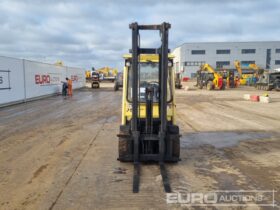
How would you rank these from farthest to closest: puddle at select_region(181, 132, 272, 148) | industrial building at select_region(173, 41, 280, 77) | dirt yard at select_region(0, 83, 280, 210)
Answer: industrial building at select_region(173, 41, 280, 77) < puddle at select_region(181, 132, 272, 148) < dirt yard at select_region(0, 83, 280, 210)

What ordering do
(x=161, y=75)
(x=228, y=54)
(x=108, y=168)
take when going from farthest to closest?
(x=228, y=54) → (x=108, y=168) → (x=161, y=75)

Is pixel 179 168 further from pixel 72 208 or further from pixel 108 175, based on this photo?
pixel 72 208

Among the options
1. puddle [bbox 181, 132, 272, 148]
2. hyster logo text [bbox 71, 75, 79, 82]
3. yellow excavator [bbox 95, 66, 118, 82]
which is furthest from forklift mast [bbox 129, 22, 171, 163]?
yellow excavator [bbox 95, 66, 118, 82]

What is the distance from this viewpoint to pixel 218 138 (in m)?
9.87

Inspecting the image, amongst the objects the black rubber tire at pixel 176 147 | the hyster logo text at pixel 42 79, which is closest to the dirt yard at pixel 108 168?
the black rubber tire at pixel 176 147

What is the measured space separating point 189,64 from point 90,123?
7934cm

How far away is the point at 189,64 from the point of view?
89.5 metres

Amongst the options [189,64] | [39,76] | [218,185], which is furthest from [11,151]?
[189,64]

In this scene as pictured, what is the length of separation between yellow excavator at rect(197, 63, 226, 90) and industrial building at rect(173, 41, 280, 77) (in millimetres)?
46388

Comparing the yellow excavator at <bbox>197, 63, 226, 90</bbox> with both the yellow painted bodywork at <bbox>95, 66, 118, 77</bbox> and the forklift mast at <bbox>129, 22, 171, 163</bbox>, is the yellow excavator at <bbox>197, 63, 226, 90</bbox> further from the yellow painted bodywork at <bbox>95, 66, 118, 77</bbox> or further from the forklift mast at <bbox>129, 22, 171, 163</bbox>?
the forklift mast at <bbox>129, 22, 171, 163</bbox>

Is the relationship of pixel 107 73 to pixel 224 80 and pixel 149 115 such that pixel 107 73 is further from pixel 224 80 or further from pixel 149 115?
pixel 149 115

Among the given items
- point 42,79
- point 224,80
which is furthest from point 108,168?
point 224,80

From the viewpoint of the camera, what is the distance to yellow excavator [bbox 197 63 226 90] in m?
39.3

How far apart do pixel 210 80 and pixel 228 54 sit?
174 feet
